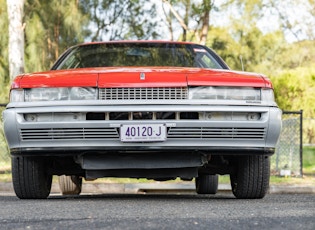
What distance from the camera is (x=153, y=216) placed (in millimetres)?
5336

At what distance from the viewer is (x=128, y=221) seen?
4.97 m

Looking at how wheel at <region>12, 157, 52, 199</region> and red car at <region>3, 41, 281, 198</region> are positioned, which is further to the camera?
wheel at <region>12, 157, 52, 199</region>

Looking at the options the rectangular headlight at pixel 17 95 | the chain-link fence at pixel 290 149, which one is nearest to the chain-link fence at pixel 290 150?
the chain-link fence at pixel 290 149

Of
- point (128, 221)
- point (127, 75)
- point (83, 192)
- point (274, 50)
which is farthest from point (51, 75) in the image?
point (274, 50)

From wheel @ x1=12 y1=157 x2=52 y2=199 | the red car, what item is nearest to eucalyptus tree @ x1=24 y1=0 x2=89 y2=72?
wheel @ x1=12 y1=157 x2=52 y2=199

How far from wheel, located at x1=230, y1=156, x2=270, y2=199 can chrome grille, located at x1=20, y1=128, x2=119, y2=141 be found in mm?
1385

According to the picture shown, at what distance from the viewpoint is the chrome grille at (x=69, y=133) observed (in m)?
6.52

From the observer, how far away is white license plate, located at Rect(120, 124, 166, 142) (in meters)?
6.48

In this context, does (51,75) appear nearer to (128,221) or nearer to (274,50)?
(128,221)

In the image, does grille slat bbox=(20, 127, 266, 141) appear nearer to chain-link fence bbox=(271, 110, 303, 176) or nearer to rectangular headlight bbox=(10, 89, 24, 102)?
rectangular headlight bbox=(10, 89, 24, 102)

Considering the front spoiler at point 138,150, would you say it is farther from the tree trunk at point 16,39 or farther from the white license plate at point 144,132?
the tree trunk at point 16,39

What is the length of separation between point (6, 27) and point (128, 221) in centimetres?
1740

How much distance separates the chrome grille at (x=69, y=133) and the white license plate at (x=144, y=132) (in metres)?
0.09

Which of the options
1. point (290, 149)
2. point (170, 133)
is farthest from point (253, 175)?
point (290, 149)
